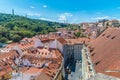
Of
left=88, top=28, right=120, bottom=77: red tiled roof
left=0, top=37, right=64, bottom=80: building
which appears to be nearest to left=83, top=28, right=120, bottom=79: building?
left=88, top=28, right=120, bottom=77: red tiled roof

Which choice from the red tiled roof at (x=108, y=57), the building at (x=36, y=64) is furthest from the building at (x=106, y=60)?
the building at (x=36, y=64)

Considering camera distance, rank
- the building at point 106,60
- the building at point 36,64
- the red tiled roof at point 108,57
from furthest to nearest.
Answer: the building at point 36,64 < the red tiled roof at point 108,57 < the building at point 106,60

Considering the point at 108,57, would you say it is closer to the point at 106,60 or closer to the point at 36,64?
the point at 106,60

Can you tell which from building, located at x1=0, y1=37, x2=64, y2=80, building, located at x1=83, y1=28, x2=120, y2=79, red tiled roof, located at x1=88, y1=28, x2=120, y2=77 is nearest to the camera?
building, located at x1=83, y1=28, x2=120, y2=79

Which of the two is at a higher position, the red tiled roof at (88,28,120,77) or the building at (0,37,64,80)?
the red tiled roof at (88,28,120,77)

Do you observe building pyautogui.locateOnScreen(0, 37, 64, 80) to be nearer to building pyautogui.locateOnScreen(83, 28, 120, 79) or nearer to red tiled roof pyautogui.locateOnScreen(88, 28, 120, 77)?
building pyautogui.locateOnScreen(83, 28, 120, 79)

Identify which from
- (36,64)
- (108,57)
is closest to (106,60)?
(108,57)

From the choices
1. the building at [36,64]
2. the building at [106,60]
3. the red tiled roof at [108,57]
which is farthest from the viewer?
A: the building at [36,64]

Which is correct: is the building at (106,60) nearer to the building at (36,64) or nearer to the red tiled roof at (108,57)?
the red tiled roof at (108,57)

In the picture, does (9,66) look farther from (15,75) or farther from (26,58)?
(15,75)

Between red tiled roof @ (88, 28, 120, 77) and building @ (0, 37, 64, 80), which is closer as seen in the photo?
red tiled roof @ (88, 28, 120, 77)

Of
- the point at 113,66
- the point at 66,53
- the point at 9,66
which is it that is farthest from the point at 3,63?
the point at 113,66

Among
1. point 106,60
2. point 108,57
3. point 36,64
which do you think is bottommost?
point 36,64
